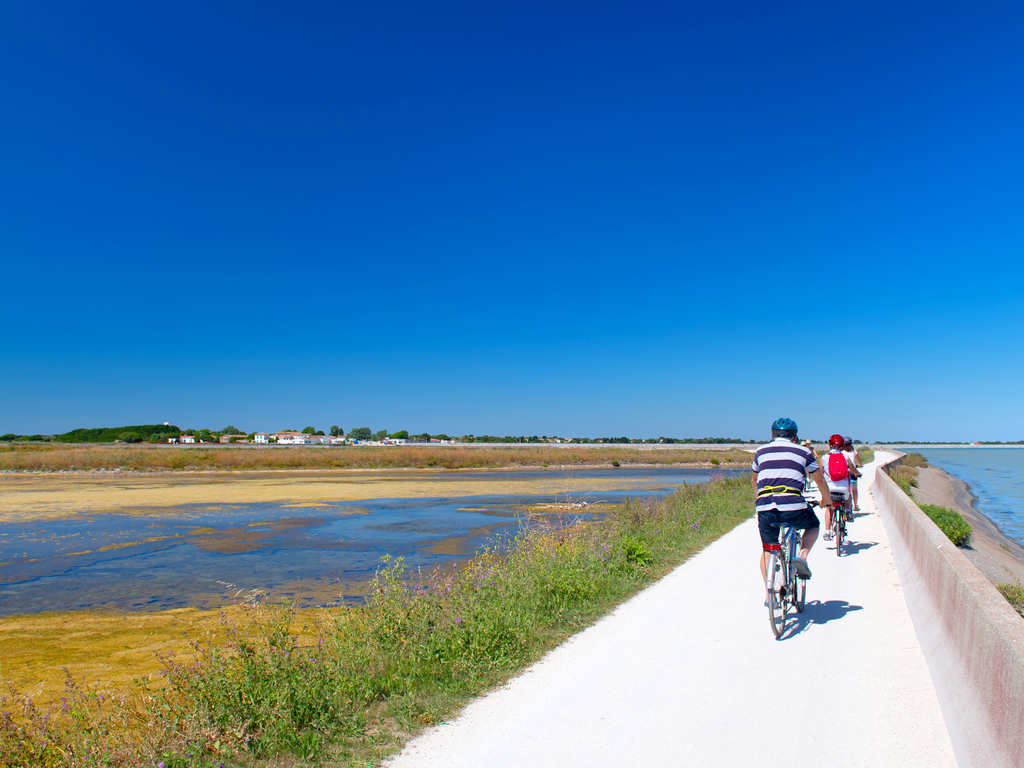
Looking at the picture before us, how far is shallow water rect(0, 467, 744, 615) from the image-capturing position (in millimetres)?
11531

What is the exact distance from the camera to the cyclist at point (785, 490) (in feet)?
21.5

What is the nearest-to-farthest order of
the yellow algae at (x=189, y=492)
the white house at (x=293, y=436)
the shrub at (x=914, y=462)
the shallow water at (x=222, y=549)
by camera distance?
the shallow water at (x=222, y=549) → the yellow algae at (x=189, y=492) → the shrub at (x=914, y=462) → the white house at (x=293, y=436)

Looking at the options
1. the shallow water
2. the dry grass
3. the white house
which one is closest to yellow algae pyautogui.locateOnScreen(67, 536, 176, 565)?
the shallow water

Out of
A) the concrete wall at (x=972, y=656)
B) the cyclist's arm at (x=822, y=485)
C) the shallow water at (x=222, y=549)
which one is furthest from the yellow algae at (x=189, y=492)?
the concrete wall at (x=972, y=656)

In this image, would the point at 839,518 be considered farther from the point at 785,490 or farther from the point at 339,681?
the point at 339,681

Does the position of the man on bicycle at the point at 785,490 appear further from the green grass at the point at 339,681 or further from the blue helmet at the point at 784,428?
the green grass at the point at 339,681

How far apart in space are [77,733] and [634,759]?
356cm

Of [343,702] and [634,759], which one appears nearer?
[634,759]

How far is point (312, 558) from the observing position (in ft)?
48.6

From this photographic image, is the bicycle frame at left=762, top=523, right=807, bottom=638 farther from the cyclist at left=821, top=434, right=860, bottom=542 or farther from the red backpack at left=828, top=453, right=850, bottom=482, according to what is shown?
the red backpack at left=828, top=453, right=850, bottom=482

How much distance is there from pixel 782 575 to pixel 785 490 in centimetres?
91

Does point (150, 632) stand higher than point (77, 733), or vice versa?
point (77, 733)

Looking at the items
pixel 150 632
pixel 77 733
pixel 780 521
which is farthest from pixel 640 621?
pixel 150 632

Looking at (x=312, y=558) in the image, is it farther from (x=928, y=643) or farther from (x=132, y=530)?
(x=928, y=643)
